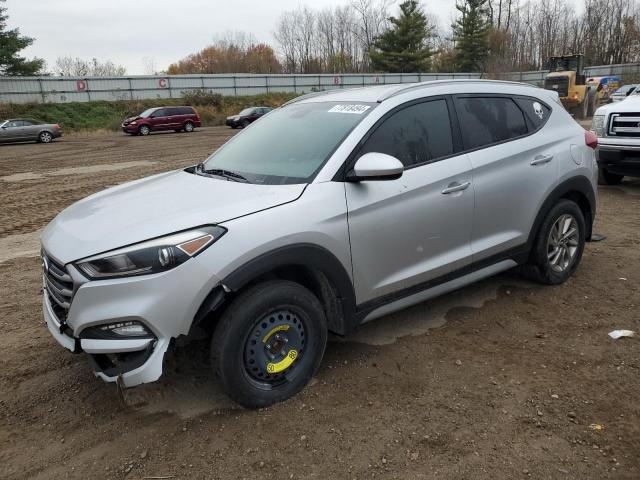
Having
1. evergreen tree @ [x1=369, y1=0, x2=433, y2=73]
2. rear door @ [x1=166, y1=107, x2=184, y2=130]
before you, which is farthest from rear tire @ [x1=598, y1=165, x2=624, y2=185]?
evergreen tree @ [x1=369, y1=0, x2=433, y2=73]

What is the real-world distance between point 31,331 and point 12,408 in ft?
3.71

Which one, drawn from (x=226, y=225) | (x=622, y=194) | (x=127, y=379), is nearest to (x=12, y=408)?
(x=127, y=379)

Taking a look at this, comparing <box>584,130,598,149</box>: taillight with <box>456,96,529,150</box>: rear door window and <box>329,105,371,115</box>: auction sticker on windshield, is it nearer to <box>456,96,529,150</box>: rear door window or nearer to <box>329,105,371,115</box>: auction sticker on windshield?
<box>456,96,529,150</box>: rear door window

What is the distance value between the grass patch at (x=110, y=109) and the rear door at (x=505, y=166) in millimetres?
35752

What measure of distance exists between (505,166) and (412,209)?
3.46ft

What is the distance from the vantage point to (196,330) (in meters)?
2.82

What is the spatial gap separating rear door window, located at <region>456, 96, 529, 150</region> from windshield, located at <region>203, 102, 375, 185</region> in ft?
2.78

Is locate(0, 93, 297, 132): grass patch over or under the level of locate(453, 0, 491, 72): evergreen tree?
under

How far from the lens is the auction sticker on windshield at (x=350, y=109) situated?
3514mm

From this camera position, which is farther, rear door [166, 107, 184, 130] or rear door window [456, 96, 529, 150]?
rear door [166, 107, 184, 130]

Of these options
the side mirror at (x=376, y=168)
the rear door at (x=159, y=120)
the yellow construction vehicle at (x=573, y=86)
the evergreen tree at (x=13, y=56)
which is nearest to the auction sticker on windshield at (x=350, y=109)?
the side mirror at (x=376, y=168)

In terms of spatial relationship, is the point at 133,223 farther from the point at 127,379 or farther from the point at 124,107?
the point at 124,107

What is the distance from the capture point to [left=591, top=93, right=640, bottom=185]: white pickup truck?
26.1 feet

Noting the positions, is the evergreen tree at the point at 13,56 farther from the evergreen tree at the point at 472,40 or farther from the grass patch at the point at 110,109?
the evergreen tree at the point at 472,40
